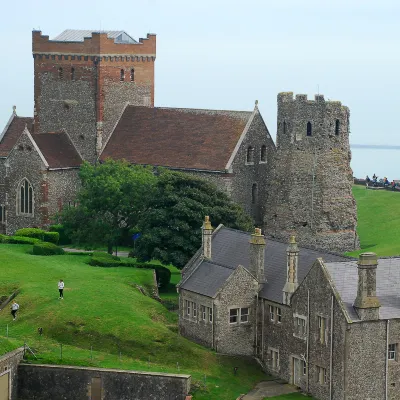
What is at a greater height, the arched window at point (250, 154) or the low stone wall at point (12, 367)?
the arched window at point (250, 154)

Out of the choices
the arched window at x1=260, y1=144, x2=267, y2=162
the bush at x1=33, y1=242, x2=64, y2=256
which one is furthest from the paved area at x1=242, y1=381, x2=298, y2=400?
the arched window at x1=260, y1=144, x2=267, y2=162

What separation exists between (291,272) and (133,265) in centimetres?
2038

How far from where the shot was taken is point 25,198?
103m

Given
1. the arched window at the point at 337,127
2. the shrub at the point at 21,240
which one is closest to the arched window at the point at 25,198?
the shrub at the point at 21,240

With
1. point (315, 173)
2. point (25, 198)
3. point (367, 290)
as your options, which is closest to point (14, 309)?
point (367, 290)

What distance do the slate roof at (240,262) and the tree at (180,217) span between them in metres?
→ 8.78

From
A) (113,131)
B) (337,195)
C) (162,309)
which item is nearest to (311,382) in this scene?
(162,309)

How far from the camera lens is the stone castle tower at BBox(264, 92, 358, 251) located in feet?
316

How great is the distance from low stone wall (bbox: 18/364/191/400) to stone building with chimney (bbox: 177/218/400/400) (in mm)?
6398

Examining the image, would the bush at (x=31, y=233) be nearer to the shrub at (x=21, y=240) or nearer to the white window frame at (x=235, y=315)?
the shrub at (x=21, y=240)

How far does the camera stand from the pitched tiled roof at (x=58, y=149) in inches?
4033

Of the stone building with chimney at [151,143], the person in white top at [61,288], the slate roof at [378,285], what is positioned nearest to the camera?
the slate roof at [378,285]

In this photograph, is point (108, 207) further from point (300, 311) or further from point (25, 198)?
point (300, 311)

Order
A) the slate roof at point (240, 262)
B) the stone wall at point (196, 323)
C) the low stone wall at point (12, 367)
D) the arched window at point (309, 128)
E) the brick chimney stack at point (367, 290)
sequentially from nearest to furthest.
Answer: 1. the brick chimney stack at point (367, 290)
2. the low stone wall at point (12, 367)
3. the slate roof at point (240, 262)
4. the stone wall at point (196, 323)
5. the arched window at point (309, 128)
